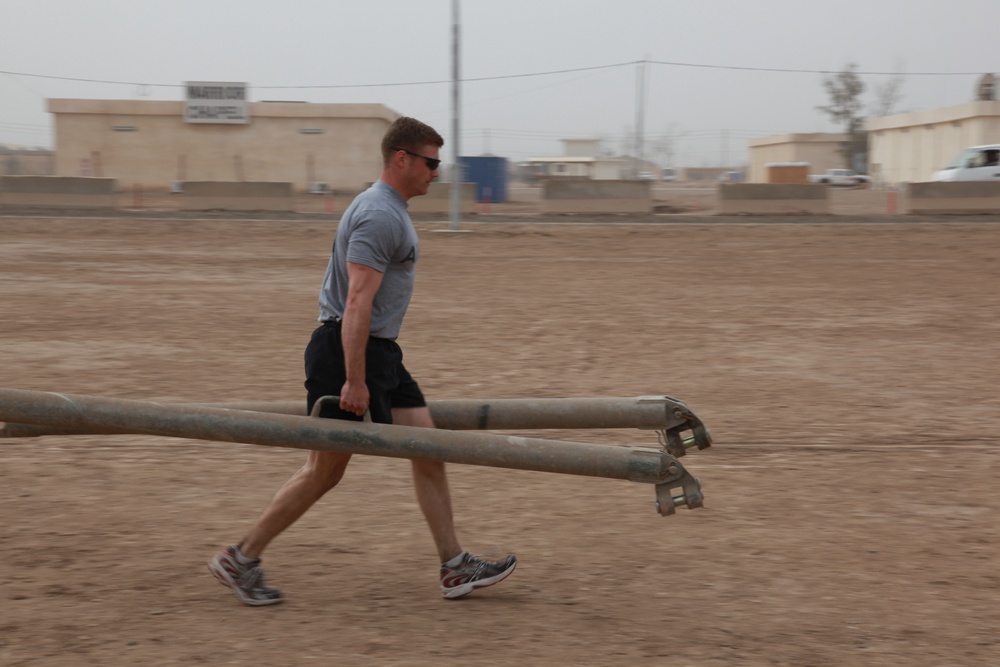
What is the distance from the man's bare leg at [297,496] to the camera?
4.20 m

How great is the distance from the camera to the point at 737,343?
1045 centimetres

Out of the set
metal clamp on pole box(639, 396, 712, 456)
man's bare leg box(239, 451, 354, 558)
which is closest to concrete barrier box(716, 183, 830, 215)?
metal clamp on pole box(639, 396, 712, 456)

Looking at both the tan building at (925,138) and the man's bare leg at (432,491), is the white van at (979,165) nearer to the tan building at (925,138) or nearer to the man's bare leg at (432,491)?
the tan building at (925,138)

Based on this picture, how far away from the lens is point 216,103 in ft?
151

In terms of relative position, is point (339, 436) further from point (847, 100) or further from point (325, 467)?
point (847, 100)

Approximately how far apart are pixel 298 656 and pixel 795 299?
10.7 meters

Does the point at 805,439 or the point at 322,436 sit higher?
the point at 322,436

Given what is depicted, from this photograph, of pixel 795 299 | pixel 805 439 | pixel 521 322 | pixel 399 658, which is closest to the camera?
pixel 399 658

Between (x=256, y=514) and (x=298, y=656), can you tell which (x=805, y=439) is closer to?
(x=256, y=514)

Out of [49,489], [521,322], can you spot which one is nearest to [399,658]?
[49,489]

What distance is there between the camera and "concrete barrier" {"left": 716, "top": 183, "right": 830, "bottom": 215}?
27156 mm

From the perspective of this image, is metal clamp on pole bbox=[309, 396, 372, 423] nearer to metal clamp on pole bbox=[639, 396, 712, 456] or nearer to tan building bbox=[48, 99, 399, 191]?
metal clamp on pole bbox=[639, 396, 712, 456]

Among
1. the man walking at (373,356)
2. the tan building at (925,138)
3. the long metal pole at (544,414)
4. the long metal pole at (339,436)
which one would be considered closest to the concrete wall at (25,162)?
the tan building at (925,138)

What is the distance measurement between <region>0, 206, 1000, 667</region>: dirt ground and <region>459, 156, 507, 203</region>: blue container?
2620cm
